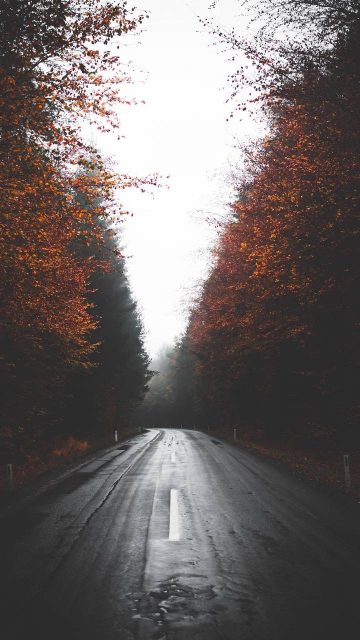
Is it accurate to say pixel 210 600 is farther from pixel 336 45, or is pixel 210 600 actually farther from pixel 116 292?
pixel 116 292

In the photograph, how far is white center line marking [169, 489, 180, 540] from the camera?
681 centimetres

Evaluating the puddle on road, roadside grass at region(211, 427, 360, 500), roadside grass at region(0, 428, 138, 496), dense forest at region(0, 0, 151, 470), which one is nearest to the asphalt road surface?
the puddle on road

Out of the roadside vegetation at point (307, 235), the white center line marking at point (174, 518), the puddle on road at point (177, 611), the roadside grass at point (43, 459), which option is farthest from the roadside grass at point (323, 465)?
the roadside grass at point (43, 459)

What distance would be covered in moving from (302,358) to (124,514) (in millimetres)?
14371

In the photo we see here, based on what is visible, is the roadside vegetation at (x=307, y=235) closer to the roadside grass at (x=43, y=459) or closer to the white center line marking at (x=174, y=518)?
the white center line marking at (x=174, y=518)

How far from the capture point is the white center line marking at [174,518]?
6.81 m

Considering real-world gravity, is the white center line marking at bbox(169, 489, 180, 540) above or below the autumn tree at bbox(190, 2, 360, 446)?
below

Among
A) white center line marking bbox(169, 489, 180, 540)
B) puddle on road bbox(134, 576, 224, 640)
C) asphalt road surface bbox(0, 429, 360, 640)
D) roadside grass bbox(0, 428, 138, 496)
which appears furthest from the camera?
roadside grass bbox(0, 428, 138, 496)

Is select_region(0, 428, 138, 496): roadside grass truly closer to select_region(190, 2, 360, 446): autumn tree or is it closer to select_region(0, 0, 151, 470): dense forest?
select_region(0, 0, 151, 470): dense forest

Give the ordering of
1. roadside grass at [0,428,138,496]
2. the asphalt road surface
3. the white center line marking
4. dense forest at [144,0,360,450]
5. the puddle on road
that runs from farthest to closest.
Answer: roadside grass at [0,428,138,496] → dense forest at [144,0,360,450] → the white center line marking → the asphalt road surface → the puddle on road

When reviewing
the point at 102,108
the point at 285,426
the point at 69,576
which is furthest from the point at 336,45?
the point at 285,426

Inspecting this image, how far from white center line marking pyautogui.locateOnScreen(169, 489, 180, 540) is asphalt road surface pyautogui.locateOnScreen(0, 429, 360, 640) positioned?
0.02 meters

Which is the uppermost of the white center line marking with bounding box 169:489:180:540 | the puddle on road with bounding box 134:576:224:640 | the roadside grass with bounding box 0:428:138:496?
the puddle on road with bounding box 134:576:224:640

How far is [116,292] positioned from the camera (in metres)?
34.3
